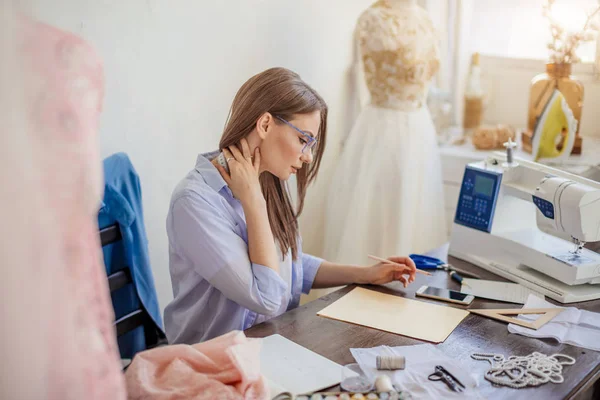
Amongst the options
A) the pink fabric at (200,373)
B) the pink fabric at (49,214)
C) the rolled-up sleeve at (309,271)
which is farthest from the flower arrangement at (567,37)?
the pink fabric at (49,214)

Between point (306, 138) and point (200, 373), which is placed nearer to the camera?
point (200, 373)

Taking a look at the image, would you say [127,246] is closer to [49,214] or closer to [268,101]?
[268,101]

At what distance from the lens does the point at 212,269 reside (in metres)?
1.63

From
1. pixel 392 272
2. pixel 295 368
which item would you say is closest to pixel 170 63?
Answer: pixel 392 272

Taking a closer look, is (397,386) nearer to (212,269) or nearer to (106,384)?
(212,269)

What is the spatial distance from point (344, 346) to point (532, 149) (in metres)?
1.80

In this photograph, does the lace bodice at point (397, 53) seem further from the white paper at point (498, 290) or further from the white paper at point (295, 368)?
the white paper at point (295, 368)

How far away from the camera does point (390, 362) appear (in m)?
1.42

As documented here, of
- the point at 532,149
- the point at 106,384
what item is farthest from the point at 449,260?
the point at 106,384

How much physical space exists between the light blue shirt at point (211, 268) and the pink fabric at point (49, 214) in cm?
85

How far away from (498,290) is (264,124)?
833mm

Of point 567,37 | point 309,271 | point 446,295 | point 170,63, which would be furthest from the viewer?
point 567,37

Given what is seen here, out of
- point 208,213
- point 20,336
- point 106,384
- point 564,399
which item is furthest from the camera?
point 208,213

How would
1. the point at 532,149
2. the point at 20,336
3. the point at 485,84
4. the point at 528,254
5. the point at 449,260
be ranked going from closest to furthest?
1. the point at 20,336
2. the point at 528,254
3. the point at 449,260
4. the point at 532,149
5. the point at 485,84
